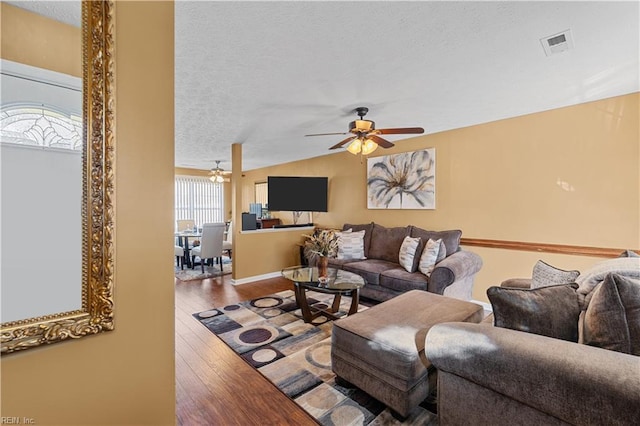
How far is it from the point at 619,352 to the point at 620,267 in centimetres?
65

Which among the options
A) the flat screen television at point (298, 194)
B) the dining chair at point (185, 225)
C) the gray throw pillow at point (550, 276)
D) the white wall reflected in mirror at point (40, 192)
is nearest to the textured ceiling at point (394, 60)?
the white wall reflected in mirror at point (40, 192)

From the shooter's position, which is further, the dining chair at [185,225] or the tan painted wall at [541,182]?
the dining chair at [185,225]

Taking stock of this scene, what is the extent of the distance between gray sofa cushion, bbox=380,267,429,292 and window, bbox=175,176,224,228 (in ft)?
19.7

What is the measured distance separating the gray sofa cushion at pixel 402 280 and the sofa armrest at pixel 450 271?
0.11 metres

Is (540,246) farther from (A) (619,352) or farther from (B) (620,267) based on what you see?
(A) (619,352)

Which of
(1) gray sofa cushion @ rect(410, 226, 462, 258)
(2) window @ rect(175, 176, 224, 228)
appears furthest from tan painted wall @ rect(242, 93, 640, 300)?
(2) window @ rect(175, 176, 224, 228)

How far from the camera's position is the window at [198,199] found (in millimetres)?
7746

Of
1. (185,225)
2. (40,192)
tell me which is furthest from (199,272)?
(40,192)

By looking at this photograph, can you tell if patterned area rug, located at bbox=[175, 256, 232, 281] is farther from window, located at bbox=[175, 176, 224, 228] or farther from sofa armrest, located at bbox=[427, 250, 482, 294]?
sofa armrest, located at bbox=[427, 250, 482, 294]

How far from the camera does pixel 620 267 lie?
1482 millimetres

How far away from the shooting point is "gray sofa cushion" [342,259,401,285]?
3.59 m

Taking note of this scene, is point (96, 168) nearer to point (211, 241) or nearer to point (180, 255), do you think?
point (211, 241)

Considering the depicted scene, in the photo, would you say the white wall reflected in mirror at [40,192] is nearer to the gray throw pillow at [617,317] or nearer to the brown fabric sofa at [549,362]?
the brown fabric sofa at [549,362]

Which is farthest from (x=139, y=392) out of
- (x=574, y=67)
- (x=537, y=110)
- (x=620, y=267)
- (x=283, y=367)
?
(x=537, y=110)
